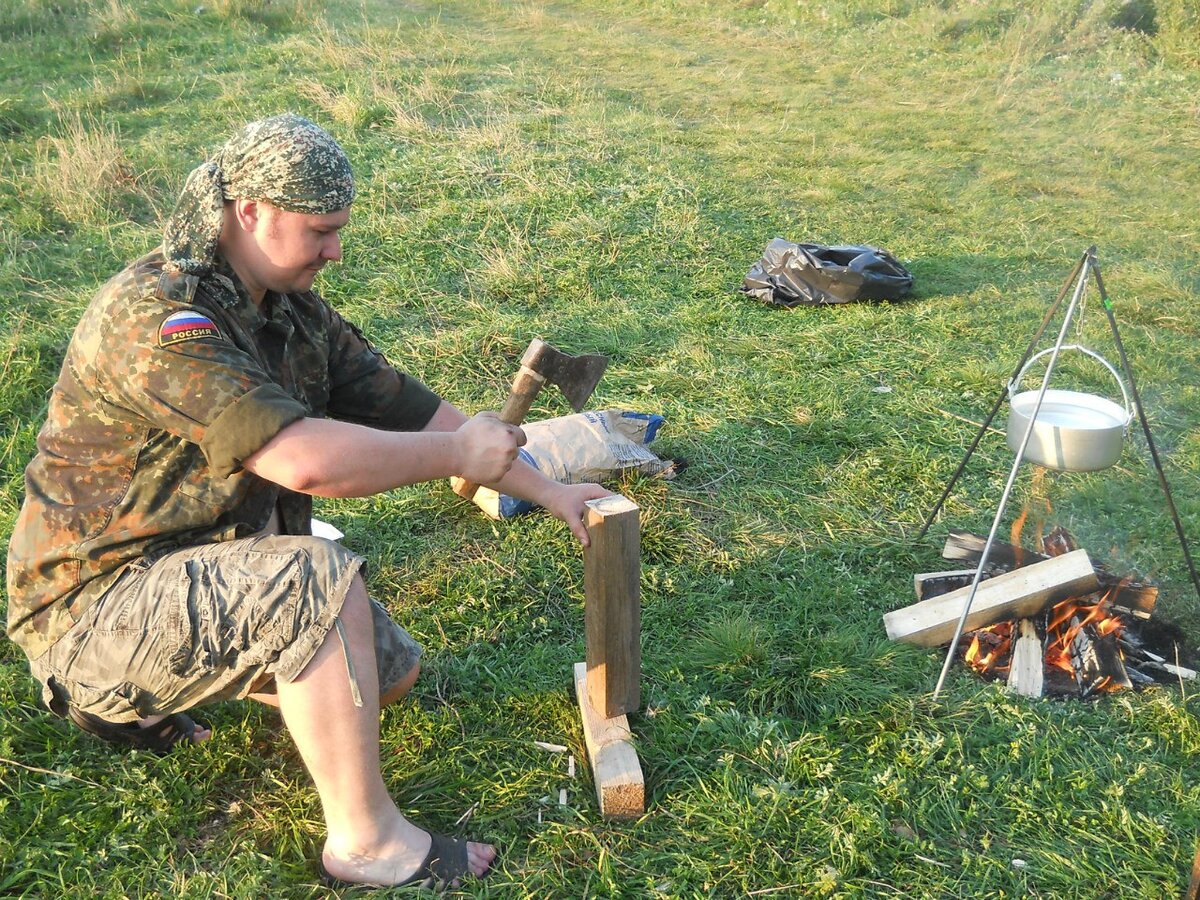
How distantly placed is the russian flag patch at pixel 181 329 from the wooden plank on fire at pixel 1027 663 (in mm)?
2536

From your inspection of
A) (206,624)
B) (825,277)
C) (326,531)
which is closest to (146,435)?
(206,624)

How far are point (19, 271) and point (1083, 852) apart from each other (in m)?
6.22

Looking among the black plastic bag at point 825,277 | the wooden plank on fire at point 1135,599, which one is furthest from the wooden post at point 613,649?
the black plastic bag at point 825,277

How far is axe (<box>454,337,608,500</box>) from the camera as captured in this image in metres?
2.61

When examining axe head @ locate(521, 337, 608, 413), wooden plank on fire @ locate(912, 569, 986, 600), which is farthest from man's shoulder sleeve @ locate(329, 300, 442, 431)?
wooden plank on fire @ locate(912, 569, 986, 600)

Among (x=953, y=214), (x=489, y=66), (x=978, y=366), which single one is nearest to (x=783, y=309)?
(x=978, y=366)

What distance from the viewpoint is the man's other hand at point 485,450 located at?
2.25m

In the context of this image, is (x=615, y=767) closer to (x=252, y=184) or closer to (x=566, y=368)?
(x=566, y=368)

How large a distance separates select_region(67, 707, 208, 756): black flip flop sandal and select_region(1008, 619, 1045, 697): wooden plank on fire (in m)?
2.47

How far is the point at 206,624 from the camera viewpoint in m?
2.10

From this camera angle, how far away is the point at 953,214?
7875 millimetres

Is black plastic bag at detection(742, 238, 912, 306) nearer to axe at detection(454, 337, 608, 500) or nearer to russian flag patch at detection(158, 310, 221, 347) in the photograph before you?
A: axe at detection(454, 337, 608, 500)

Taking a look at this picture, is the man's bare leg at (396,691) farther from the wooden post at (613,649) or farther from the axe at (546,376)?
the axe at (546,376)

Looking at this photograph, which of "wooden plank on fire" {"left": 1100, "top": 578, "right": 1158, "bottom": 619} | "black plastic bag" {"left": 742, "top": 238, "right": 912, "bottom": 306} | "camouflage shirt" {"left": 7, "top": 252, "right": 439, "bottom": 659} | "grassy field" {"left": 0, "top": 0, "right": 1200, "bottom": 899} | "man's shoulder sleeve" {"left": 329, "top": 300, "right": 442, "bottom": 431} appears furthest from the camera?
"black plastic bag" {"left": 742, "top": 238, "right": 912, "bottom": 306}
